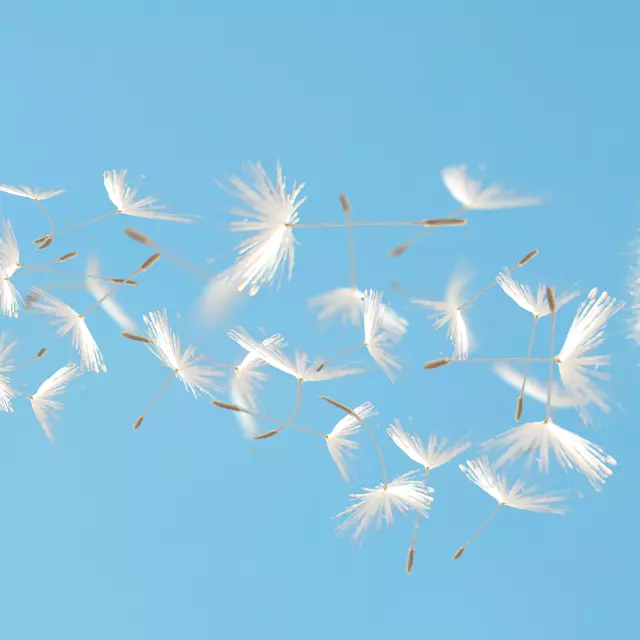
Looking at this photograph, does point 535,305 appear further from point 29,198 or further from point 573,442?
point 29,198

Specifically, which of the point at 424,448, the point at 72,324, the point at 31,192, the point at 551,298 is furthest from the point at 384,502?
the point at 31,192

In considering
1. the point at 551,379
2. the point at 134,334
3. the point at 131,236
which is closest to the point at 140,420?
the point at 134,334

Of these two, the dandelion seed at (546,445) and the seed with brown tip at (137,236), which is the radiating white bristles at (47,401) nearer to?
the seed with brown tip at (137,236)

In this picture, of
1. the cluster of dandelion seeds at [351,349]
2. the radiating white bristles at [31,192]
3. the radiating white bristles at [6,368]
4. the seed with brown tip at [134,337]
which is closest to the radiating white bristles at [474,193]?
the cluster of dandelion seeds at [351,349]

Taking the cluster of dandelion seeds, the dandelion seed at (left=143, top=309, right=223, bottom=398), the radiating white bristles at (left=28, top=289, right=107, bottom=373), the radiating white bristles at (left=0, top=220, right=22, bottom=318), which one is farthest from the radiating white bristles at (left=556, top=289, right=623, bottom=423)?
the radiating white bristles at (left=0, top=220, right=22, bottom=318)

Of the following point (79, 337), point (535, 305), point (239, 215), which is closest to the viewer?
point (239, 215)

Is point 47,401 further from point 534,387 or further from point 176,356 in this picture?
point 534,387
